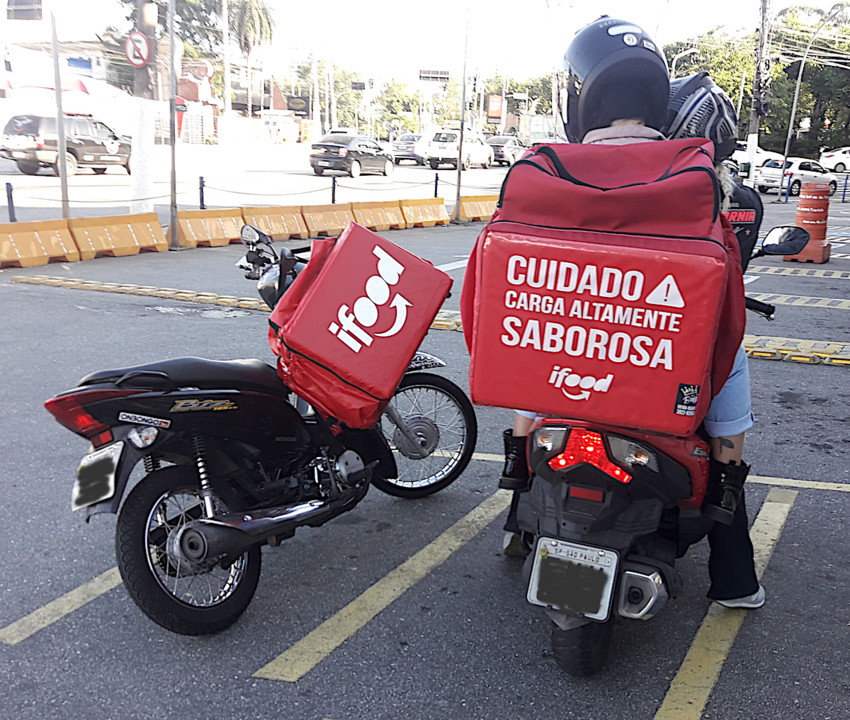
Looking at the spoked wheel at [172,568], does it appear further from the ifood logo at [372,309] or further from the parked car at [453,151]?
the parked car at [453,151]

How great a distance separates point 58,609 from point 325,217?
1286cm

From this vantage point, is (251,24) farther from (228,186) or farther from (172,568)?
(172,568)

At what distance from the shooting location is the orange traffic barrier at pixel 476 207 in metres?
19.0

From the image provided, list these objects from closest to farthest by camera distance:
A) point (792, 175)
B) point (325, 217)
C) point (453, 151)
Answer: point (325, 217) → point (792, 175) → point (453, 151)

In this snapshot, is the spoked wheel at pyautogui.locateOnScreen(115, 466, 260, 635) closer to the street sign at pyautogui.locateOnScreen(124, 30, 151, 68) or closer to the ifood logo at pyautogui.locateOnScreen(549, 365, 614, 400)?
the ifood logo at pyautogui.locateOnScreen(549, 365, 614, 400)

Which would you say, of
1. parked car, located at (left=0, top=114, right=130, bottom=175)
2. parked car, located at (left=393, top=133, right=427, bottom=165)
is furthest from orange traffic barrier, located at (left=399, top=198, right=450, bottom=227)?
parked car, located at (left=393, top=133, right=427, bottom=165)

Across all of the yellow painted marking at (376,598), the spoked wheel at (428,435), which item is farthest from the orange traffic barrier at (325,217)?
the yellow painted marking at (376,598)

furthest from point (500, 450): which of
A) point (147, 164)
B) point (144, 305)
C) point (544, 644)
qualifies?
point (147, 164)

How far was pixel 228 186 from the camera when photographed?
25828mm

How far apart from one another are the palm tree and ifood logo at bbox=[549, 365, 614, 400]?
222 ft

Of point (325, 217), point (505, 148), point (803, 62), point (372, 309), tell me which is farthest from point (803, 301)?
point (803, 62)

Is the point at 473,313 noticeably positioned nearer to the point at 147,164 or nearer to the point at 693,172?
the point at 693,172

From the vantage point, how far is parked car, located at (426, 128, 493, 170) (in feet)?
126

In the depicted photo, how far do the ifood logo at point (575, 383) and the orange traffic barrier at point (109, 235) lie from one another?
1062 cm
